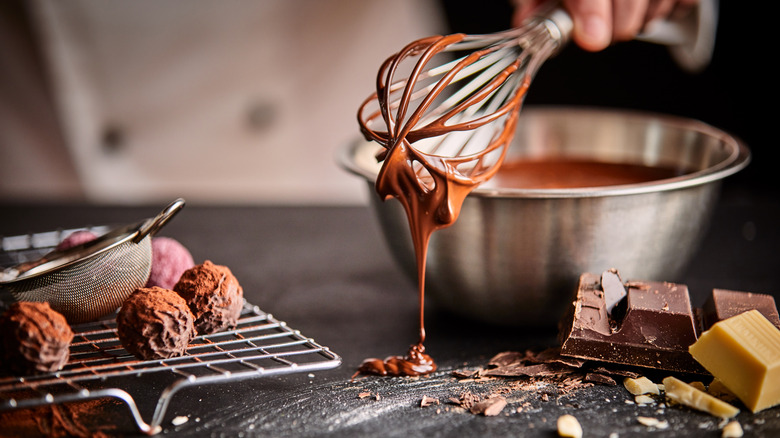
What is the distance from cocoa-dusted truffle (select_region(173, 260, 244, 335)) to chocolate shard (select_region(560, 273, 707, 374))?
51cm

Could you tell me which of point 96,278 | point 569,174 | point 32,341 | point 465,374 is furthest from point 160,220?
point 569,174

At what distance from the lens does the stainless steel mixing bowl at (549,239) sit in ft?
3.29

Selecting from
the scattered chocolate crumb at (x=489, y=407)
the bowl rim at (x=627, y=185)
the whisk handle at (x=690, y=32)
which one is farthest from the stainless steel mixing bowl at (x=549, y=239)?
the whisk handle at (x=690, y=32)

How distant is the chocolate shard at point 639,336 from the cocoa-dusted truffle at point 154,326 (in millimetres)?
552

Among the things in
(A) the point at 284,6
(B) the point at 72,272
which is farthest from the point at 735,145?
(A) the point at 284,6

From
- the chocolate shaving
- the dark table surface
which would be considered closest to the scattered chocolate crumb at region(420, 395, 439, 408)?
the dark table surface

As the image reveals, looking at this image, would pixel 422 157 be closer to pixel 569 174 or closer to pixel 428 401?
pixel 428 401

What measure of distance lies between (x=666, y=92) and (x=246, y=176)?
67.2 inches

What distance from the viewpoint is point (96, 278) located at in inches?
37.7

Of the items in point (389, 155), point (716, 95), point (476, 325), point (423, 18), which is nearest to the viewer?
point (389, 155)

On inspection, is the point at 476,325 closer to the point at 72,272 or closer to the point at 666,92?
the point at 72,272

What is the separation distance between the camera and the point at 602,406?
2.95 ft

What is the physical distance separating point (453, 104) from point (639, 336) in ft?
1.52

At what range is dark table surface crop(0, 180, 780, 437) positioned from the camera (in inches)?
33.8
